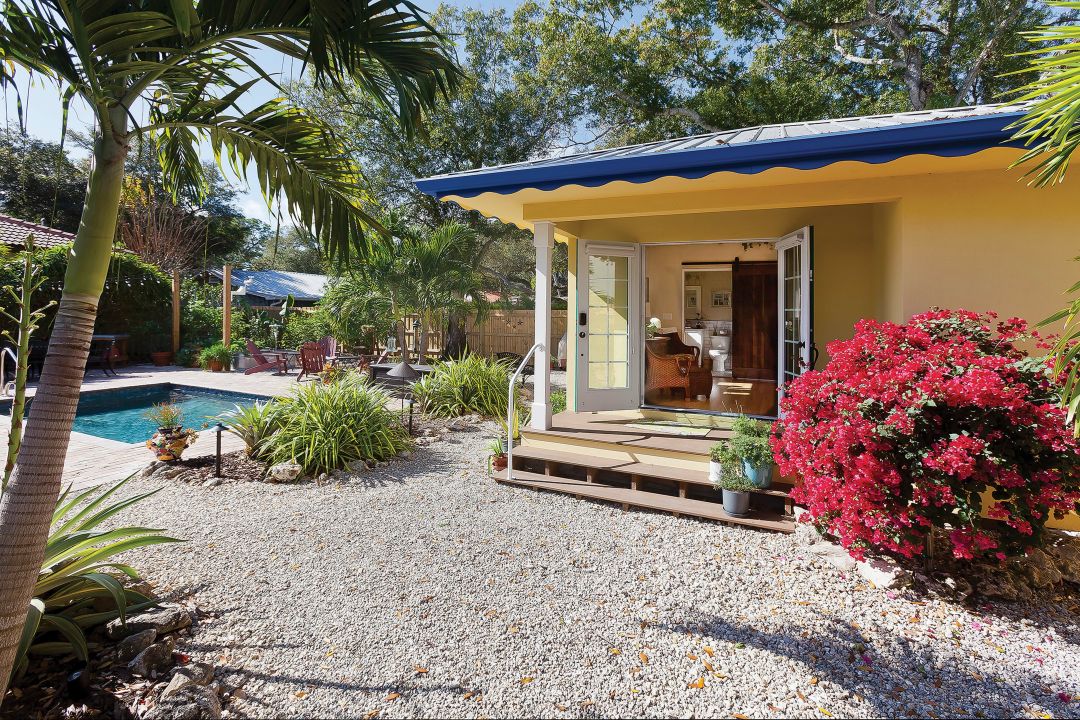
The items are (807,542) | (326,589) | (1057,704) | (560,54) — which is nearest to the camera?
(1057,704)

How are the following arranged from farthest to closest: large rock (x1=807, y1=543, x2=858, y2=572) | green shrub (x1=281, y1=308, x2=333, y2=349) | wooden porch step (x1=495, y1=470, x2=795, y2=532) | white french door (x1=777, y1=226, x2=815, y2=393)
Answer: green shrub (x1=281, y1=308, x2=333, y2=349) < white french door (x1=777, y1=226, x2=815, y2=393) < wooden porch step (x1=495, y1=470, x2=795, y2=532) < large rock (x1=807, y1=543, x2=858, y2=572)

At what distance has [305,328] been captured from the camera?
15.7 m

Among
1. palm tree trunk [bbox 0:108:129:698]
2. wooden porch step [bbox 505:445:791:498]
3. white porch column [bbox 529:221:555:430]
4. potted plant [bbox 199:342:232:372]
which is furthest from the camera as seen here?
potted plant [bbox 199:342:232:372]

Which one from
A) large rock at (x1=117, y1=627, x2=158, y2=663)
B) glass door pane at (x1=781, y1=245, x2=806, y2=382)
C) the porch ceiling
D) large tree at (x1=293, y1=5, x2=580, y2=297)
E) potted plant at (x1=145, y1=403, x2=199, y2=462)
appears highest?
large tree at (x1=293, y1=5, x2=580, y2=297)

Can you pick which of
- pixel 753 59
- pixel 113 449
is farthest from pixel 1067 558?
pixel 753 59

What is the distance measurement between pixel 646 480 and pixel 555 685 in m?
2.72

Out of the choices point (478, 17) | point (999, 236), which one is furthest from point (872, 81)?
point (999, 236)

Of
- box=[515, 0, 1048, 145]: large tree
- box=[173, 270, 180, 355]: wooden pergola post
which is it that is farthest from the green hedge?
box=[515, 0, 1048, 145]: large tree

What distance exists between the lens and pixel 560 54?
48.4ft

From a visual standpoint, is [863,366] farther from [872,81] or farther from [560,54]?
[872,81]

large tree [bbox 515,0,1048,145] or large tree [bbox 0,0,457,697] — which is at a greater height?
large tree [bbox 515,0,1048,145]

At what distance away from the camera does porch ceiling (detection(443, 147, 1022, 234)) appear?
4305mm

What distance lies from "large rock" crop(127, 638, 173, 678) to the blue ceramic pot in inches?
151

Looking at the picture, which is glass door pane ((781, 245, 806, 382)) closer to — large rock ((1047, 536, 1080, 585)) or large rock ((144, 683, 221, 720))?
large rock ((1047, 536, 1080, 585))
